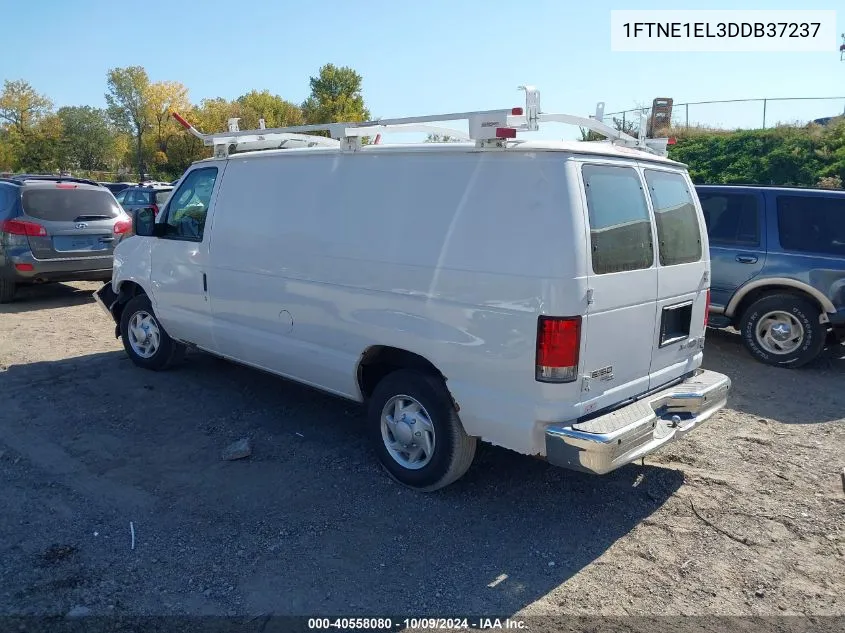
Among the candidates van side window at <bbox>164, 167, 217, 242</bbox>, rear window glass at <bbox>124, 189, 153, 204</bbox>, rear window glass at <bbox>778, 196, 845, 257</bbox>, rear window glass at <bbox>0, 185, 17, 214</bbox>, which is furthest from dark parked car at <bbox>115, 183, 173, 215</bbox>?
rear window glass at <bbox>778, 196, 845, 257</bbox>

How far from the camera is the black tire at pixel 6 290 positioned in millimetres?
9895

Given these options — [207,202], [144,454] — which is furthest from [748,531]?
[207,202]

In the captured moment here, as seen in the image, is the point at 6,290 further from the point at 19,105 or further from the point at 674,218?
the point at 19,105

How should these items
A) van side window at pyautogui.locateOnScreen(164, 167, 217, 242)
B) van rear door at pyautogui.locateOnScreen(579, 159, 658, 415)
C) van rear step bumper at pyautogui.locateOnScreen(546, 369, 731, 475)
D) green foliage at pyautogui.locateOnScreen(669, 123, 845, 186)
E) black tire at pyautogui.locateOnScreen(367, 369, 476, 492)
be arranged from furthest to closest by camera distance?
green foliage at pyautogui.locateOnScreen(669, 123, 845, 186) → van side window at pyautogui.locateOnScreen(164, 167, 217, 242) → black tire at pyautogui.locateOnScreen(367, 369, 476, 492) → van rear door at pyautogui.locateOnScreen(579, 159, 658, 415) → van rear step bumper at pyautogui.locateOnScreen(546, 369, 731, 475)

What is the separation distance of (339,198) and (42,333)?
5680 millimetres

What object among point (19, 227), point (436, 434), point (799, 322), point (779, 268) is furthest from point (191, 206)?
point (799, 322)

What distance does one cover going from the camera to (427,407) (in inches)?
165

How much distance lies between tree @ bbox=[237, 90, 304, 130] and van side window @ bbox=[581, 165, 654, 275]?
53.4 meters

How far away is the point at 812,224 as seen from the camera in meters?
7.40

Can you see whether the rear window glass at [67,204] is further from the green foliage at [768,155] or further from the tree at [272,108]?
the tree at [272,108]

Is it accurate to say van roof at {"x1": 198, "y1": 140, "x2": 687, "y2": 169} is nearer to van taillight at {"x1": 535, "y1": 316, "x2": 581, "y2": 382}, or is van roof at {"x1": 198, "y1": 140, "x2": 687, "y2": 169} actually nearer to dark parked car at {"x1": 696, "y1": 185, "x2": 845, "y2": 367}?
van taillight at {"x1": 535, "y1": 316, "x2": 581, "y2": 382}

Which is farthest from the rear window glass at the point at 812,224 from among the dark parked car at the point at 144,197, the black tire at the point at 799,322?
the dark parked car at the point at 144,197

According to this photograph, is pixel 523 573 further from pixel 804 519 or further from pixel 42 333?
pixel 42 333

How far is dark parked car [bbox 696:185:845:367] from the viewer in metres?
7.18
